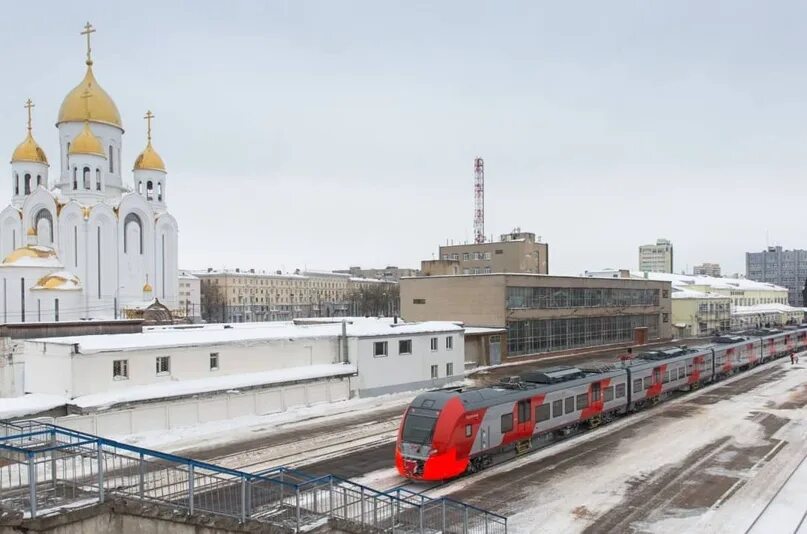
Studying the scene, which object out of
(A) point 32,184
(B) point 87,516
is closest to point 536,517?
(B) point 87,516

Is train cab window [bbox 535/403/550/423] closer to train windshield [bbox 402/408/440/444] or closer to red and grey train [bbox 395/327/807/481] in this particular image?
red and grey train [bbox 395/327/807/481]

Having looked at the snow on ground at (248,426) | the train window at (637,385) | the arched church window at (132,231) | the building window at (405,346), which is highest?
the arched church window at (132,231)

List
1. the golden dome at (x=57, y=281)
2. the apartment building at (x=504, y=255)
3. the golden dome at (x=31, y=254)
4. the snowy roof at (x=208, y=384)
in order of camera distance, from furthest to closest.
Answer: the apartment building at (x=504, y=255) < the golden dome at (x=31, y=254) < the golden dome at (x=57, y=281) < the snowy roof at (x=208, y=384)

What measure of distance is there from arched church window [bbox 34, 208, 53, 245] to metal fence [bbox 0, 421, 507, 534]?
68012mm

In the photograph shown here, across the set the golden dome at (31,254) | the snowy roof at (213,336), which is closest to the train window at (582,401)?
the snowy roof at (213,336)

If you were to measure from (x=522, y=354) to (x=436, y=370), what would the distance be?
20381 mm

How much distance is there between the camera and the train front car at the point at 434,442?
834 inches

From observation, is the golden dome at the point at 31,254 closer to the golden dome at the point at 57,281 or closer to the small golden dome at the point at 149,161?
the golden dome at the point at 57,281

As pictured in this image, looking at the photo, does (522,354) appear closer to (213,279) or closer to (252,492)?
(252,492)

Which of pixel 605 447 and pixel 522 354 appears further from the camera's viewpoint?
pixel 522 354

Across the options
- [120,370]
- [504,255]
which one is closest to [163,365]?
[120,370]

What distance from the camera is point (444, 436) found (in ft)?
69.8

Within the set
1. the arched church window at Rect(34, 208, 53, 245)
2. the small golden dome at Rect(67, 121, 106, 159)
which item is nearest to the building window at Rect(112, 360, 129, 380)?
the arched church window at Rect(34, 208, 53, 245)

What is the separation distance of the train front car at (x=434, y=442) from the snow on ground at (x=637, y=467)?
77 cm
